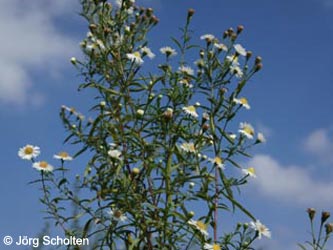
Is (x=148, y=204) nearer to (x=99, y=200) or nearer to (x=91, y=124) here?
(x=99, y=200)

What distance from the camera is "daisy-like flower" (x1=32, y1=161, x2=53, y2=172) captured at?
2.91 meters

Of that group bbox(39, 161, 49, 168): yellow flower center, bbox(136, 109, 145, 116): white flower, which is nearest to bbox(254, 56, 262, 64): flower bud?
bbox(136, 109, 145, 116): white flower

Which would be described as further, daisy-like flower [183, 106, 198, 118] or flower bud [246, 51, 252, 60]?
flower bud [246, 51, 252, 60]

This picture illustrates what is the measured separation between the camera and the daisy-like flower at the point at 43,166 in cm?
291

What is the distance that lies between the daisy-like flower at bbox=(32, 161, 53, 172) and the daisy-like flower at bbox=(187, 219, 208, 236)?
74 centimetres

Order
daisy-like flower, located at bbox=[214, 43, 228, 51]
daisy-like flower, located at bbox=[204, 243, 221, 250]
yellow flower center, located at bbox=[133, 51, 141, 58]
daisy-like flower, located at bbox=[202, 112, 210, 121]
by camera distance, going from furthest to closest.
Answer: daisy-like flower, located at bbox=[214, 43, 228, 51] < yellow flower center, located at bbox=[133, 51, 141, 58] < daisy-like flower, located at bbox=[202, 112, 210, 121] < daisy-like flower, located at bbox=[204, 243, 221, 250]

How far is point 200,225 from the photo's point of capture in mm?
2820

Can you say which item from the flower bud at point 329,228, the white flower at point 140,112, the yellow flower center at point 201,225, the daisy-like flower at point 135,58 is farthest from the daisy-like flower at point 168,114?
the flower bud at point 329,228

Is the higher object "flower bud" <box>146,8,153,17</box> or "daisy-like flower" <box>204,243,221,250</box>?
"flower bud" <box>146,8,153,17</box>

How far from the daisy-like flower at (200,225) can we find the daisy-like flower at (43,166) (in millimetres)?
739

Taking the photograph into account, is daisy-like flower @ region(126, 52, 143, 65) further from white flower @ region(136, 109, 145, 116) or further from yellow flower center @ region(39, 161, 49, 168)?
yellow flower center @ region(39, 161, 49, 168)

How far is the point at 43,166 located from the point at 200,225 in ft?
2.70

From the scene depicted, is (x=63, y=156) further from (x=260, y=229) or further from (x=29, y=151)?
(x=260, y=229)

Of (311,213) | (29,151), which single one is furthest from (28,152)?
(311,213)
